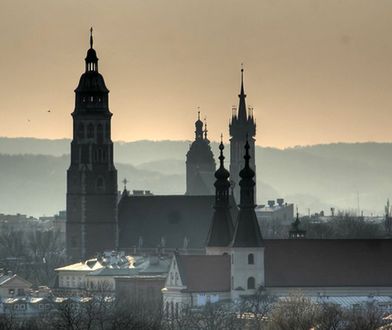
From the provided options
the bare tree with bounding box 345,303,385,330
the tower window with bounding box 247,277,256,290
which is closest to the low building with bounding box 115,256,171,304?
the tower window with bounding box 247,277,256,290

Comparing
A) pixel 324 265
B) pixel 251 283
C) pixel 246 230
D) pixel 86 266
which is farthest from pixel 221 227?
pixel 86 266

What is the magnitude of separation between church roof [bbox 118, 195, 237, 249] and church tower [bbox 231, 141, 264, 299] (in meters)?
36.6

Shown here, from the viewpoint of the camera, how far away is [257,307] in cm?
10869

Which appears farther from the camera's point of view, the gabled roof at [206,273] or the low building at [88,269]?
the low building at [88,269]

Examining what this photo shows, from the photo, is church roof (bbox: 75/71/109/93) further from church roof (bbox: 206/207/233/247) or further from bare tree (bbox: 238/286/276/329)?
bare tree (bbox: 238/286/276/329)

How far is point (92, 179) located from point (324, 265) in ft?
118

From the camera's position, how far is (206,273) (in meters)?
117

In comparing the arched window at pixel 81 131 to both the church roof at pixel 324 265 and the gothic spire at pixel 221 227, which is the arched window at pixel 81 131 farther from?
the church roof at pixel 324 265

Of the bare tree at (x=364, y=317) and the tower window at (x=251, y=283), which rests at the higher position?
the tower window at (x=251, y=283)

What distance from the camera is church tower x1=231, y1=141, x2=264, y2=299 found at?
115 meters

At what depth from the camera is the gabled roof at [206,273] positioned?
116 meters

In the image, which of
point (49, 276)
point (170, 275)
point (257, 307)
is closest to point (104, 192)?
point (49, 276)

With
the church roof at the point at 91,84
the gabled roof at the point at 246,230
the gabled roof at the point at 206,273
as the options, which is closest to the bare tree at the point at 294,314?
the gabled roof at the point at 246,230

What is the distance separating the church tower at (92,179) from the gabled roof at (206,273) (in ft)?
112
